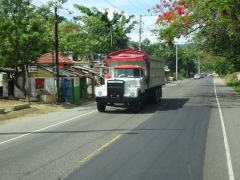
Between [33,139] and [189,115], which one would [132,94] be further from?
[33,139]

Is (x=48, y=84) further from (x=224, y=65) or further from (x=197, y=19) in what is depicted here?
(x=224, y=65)

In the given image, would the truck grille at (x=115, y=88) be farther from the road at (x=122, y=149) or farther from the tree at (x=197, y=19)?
the tree at (x=197, y=19)

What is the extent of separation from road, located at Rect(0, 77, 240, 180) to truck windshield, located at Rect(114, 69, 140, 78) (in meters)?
4.63

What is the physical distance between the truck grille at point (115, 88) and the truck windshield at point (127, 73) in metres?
1.49

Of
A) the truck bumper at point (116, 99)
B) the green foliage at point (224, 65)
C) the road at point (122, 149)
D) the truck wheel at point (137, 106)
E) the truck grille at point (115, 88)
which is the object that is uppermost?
the green foliage at point (224, 65)

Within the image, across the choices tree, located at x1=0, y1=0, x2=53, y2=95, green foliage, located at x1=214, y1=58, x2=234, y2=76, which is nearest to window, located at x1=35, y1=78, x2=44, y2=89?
tree, located at x1=0, y1=0, x2=53, y2=95

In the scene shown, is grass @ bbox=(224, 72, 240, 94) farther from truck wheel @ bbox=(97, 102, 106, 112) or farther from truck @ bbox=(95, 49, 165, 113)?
truck wheel @ bbox=(97, 102, 106, 112)

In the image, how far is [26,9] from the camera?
78.5 feet

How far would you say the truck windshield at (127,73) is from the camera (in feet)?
67.4

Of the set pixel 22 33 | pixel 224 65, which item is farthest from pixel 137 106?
pixel 224 65

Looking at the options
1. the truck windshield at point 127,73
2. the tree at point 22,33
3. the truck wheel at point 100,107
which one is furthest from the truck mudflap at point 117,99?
the tree at point 22,33

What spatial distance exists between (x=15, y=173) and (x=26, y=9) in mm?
18059

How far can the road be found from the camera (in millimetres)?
7769

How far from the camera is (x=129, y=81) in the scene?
19.5 metres
